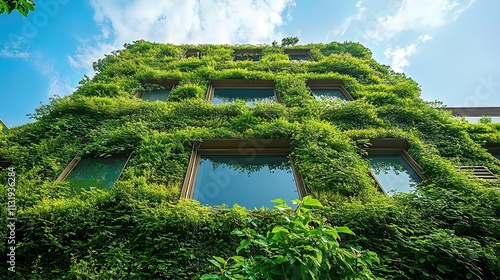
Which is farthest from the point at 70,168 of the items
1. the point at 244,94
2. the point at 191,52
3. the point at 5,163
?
the point at 191,52

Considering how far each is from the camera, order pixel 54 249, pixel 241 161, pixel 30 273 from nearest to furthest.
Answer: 1. pixel 30 273
2. pixel 54 249
3. pixel 241 161

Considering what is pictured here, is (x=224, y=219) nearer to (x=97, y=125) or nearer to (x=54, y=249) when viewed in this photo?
(x=54, y=249)

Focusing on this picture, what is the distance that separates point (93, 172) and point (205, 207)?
10.7 feet

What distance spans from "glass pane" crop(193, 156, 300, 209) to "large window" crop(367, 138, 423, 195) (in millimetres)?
2029

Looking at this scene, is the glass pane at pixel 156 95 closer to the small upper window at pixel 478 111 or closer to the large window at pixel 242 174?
the large window at pixel 242 174

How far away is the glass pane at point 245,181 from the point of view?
6.18m

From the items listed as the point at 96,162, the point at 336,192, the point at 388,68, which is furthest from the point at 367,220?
the point at 388,68

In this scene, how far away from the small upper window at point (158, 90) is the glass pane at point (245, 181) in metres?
4.33

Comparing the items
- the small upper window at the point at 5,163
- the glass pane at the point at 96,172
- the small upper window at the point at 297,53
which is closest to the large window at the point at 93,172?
the glass pane at the point at 96,172

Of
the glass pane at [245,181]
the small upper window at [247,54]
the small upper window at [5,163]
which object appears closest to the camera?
the glass pane at [245,181]

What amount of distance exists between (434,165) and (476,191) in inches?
43.9

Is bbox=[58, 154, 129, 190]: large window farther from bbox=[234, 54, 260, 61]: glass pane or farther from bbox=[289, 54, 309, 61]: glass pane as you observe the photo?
bbox=[289, 54, 309, 61]: glass pane

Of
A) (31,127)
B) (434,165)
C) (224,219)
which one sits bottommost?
(224,219)

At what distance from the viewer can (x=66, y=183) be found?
6469 millimetres
